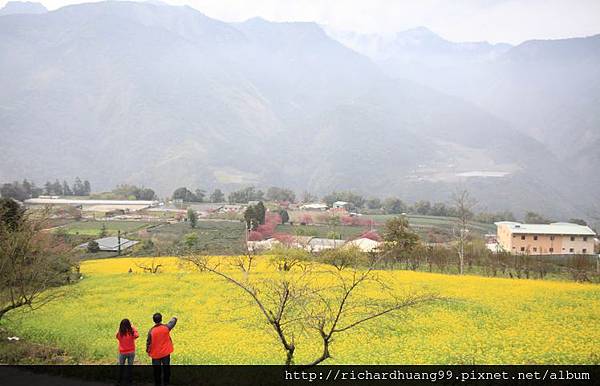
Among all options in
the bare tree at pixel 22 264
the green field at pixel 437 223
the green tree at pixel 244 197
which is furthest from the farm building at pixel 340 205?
the bare tree at pixel 22 264

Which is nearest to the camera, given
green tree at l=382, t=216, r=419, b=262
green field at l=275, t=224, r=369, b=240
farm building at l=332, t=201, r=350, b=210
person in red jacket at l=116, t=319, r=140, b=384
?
person in red jacket at l=116, t=319, r=140, b=384

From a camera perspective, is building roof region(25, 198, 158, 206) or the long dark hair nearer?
the long dark hair

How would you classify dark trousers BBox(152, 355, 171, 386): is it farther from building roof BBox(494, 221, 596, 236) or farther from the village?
building roof BBox(494, 221, 596, 236)

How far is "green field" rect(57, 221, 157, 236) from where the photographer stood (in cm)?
7901

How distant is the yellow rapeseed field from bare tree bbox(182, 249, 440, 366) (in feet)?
2.55

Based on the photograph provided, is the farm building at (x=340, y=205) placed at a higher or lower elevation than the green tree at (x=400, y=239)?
higher

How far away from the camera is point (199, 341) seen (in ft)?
61.8

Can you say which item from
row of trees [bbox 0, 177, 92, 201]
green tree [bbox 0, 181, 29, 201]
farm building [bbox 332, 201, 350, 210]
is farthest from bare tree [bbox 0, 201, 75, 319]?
green tree [bbox 0, 181, 29, 201]

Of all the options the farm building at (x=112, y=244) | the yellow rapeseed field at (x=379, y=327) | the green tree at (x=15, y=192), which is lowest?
the farm building at (x=112, y=244)

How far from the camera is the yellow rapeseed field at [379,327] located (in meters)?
16.6

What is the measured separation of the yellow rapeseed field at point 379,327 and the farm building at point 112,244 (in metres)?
35.5

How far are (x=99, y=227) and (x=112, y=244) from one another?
19.0m

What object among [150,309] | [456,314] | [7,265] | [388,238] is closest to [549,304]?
[456,314]

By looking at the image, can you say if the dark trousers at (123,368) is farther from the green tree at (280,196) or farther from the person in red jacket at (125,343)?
the green tree at (280,196)
